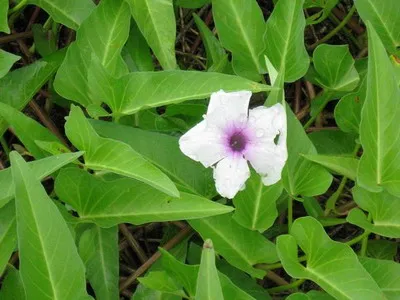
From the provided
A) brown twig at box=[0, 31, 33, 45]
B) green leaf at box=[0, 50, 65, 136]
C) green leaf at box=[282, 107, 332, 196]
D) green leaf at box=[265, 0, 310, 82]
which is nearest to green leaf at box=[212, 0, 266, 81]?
green leaf at box=[265, 0, 310, 82]

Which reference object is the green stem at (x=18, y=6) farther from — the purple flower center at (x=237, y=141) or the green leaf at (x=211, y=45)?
the purple flower center at (x=237, y=141)

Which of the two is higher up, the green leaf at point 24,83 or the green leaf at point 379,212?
the green leaf at point 24,83

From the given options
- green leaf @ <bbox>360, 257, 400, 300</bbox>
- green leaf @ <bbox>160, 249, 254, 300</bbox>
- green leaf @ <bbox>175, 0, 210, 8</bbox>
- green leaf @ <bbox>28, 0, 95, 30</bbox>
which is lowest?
green leaf @ <bbox>360, 257, 400, 300</bbox>

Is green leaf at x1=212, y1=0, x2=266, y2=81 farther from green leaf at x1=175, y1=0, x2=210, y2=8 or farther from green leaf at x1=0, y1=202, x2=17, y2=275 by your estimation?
green leaf at x1=0, y1=202, x2=17, y2=275

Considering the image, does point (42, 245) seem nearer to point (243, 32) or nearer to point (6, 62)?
point (6, 62)

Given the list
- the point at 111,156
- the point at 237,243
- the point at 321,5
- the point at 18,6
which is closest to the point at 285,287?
the point at 237,243

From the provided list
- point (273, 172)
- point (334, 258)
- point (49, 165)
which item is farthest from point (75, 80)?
point (334, 258)

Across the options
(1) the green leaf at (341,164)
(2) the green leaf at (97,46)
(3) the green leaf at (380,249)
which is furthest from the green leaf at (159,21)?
(3) the green leaf at (380,249)
